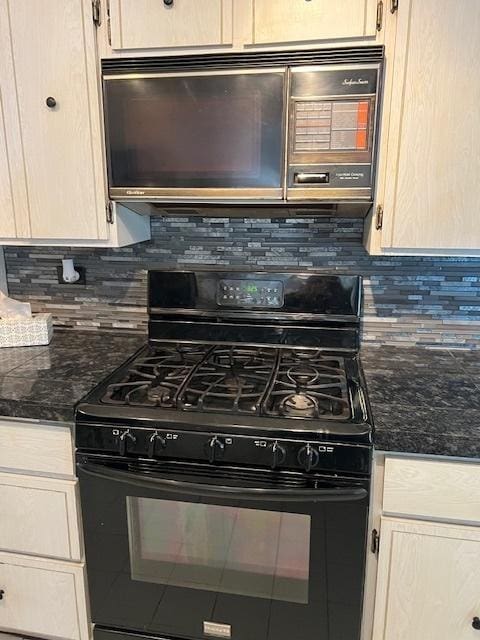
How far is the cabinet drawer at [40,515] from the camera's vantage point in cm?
133

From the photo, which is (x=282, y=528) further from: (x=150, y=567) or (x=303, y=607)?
(x=150, y=567)

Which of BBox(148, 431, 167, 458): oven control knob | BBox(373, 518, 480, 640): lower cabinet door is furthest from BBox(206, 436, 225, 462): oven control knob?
BBox(373, 518, 480, 640): lower cabinet door

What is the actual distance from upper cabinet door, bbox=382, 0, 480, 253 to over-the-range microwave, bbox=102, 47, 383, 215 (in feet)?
0.25

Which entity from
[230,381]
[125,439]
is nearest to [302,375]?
[230,381]

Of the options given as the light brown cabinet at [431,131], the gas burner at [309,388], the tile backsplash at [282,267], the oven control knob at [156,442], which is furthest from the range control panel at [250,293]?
the oven control knob at [156,442]

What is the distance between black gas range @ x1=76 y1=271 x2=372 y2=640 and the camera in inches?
45.0

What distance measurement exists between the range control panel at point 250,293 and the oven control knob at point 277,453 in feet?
2.23

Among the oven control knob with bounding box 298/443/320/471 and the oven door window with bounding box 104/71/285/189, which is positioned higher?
the oven door window with bounding box 104/71/285/189

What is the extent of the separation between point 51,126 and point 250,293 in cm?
85

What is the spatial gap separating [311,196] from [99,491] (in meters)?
1.02

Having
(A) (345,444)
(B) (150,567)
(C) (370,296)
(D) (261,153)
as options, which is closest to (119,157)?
(D) (261,153)

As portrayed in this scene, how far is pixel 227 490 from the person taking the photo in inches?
46.0

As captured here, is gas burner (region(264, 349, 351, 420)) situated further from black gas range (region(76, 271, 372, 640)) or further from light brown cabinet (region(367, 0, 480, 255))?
light brown cabinet (region(367, 0, 480, 255))

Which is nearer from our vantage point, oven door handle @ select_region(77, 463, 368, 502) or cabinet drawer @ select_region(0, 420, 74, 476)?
oven door handle @ select_region(77, 463, 368, 502)
